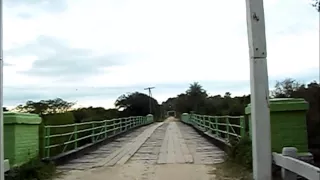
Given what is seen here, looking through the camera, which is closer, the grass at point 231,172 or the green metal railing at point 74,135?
the grass at point 231,172

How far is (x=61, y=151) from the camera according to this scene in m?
13.2

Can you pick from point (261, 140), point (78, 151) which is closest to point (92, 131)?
point (78, 151)

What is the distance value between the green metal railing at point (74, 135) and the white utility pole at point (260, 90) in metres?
5.74

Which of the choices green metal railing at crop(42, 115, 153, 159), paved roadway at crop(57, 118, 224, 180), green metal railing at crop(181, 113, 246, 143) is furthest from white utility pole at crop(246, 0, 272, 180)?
green metal railing at crop(42, 115, 153, 159)

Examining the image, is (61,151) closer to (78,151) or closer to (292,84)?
(78,151)

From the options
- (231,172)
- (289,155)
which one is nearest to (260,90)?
(289,155)

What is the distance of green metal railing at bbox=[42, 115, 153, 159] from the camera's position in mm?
11623

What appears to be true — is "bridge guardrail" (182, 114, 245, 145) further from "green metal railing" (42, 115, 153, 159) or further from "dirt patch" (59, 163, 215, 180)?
"green metal railing" (42, 115, 153, 159)

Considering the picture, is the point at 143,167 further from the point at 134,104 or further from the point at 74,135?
the point at 134,104

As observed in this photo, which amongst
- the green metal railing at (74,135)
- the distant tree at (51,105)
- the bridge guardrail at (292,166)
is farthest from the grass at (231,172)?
the distant tree at (51,105)

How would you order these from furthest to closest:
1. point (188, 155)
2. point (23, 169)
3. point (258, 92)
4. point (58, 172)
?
point (188, 155) → point (58, 172) → point (23, 169) → point (258, 92)

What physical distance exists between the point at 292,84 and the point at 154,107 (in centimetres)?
6496

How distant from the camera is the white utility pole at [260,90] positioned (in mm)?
6609

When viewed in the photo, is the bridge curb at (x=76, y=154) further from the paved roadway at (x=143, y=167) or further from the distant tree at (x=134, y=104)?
→ the distant tree at (x=134, y=104)
